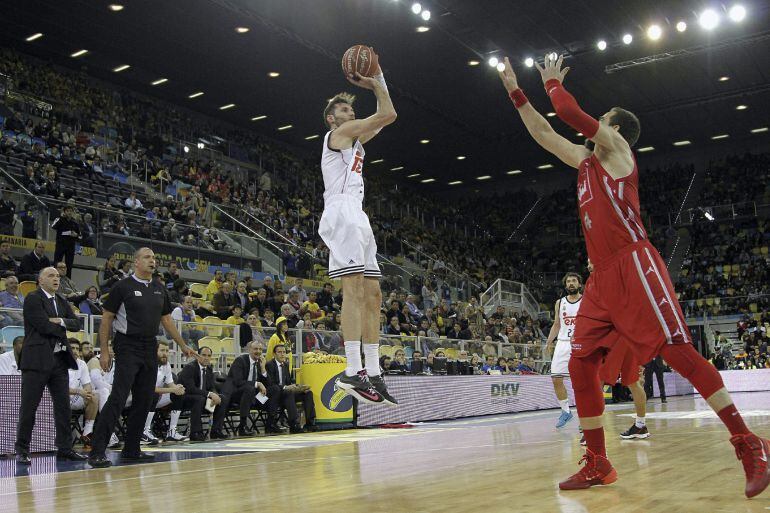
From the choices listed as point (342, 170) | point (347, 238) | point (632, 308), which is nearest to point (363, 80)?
point (342, 170)

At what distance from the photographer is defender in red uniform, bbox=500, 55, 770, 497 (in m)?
4.18

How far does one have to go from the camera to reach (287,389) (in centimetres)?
1310

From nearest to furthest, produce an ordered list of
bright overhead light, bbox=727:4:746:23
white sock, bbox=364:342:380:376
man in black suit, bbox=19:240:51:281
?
white sock, bbox=364:342:380:376
man in black suit, bbox=19:240:51:281
bright overhead light, bbox=727:4:746:23

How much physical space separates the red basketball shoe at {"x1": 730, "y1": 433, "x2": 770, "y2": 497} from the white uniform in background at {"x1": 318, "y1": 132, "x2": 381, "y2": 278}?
2793 mm

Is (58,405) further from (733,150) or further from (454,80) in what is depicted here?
(733,150)

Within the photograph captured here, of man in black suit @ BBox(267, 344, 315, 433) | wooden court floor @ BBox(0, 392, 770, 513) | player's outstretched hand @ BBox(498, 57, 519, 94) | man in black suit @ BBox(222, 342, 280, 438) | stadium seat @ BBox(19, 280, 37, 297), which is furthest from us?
man in black suit @ BBox(267, 344, 315, 433)

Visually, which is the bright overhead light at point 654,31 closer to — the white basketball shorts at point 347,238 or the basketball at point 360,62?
the basketball at point 360,62

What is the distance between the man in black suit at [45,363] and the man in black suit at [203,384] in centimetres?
319

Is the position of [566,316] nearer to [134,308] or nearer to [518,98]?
[134,308]

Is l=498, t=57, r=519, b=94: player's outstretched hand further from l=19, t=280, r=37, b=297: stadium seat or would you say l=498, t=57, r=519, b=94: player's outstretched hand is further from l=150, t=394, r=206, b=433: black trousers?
Answer: l=19, t=280, r=37, b=297: stadium seat

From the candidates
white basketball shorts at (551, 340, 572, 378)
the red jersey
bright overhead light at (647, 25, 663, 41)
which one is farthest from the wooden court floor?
bright overhead light at (647, 25, 663, 41)

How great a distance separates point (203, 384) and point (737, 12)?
729 inches

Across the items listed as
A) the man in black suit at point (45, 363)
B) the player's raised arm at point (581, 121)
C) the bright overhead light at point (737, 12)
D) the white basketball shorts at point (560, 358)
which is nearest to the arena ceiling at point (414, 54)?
the bright overhead light at point (737, 12)

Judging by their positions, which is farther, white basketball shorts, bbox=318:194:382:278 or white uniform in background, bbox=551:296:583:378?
white uniform in background, bbox=551:296:583:378
